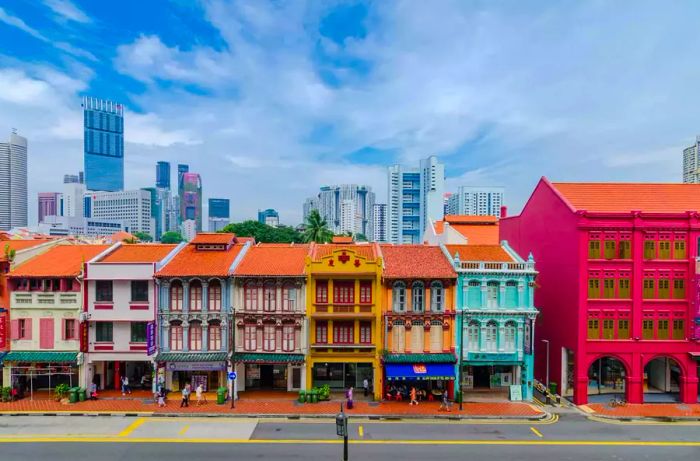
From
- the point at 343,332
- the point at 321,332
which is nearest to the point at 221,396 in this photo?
the point at 321,332

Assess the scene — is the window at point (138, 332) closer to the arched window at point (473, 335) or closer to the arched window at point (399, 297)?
the arched window at point (399, 297)

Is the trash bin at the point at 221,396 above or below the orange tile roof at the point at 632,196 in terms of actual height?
below

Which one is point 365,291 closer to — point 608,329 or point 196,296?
point 196,296

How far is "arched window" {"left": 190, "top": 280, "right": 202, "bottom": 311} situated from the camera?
111ft

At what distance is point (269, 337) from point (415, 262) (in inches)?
495

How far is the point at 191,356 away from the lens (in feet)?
109

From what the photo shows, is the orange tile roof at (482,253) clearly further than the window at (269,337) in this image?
Yes

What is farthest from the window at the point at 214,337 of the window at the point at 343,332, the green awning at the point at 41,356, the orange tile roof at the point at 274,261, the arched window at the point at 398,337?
the arched window at the point at 398,337

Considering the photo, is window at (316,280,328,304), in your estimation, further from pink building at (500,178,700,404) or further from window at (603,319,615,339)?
window at (603,319,615,339)

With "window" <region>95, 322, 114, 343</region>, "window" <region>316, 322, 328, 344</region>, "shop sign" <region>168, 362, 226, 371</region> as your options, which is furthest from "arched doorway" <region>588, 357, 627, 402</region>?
"window" <region>95, 322, 114, 343</region>

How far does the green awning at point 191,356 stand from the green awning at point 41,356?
6.40m

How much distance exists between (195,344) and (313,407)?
398 inches

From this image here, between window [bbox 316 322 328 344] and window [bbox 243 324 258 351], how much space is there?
4.67 m

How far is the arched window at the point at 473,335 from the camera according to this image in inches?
1331
